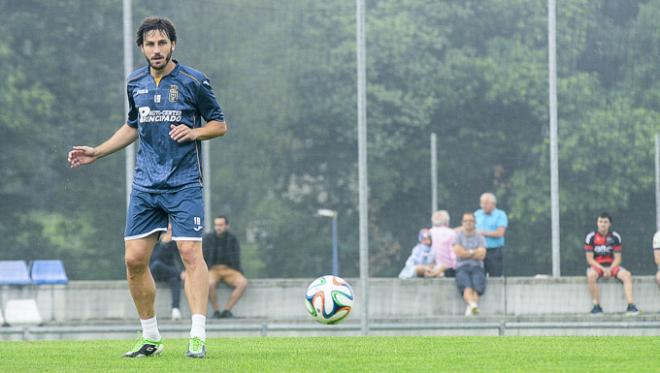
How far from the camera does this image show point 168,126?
8.18 meters

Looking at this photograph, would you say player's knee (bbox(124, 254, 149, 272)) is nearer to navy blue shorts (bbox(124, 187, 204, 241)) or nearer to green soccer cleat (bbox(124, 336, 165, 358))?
navy blue shorts (bbox(124, 187, 204, 241))

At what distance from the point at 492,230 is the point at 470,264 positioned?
0.75 m

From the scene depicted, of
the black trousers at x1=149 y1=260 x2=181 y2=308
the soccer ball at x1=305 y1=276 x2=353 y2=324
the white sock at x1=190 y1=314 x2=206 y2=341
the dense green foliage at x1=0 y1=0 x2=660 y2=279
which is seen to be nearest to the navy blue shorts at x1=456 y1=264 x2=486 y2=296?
the dense green foliage at x1=0 y1=0 x2=660 y2=279

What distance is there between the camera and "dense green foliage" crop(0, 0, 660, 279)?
1794 centimetres

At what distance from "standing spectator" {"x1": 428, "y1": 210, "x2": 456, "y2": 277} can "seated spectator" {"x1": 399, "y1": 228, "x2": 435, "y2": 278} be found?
159mm

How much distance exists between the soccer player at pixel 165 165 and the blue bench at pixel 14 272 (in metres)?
10.2

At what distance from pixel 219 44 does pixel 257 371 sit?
12.9m

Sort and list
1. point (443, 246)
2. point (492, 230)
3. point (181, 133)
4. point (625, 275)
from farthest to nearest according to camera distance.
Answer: point (443, 246) < point (492, 230) < point (625, 275) < point (181, 133)

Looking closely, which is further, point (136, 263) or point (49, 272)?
point (49, 272)

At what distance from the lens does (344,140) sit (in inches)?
775

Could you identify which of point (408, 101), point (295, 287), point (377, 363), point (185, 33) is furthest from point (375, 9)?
point (377, 363)

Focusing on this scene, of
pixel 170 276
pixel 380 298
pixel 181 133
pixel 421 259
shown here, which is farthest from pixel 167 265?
pixel 181 133

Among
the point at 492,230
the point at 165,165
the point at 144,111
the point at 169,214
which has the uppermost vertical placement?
the point at 144,111

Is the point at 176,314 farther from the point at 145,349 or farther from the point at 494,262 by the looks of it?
the point at 145,349
